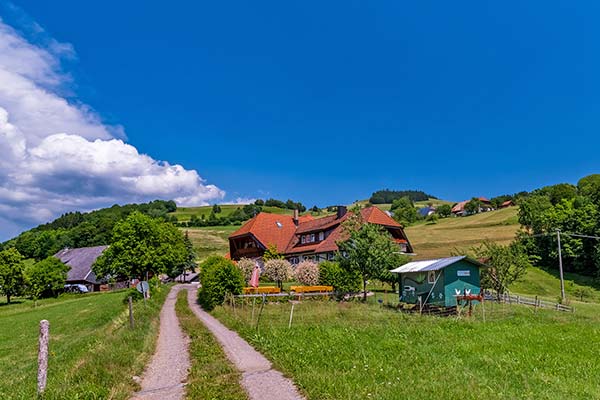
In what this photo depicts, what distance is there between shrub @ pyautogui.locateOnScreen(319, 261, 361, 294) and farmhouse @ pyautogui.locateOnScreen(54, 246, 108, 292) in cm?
4965

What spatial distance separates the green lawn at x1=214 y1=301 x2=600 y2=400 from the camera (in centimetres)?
895

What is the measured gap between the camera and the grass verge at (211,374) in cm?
901

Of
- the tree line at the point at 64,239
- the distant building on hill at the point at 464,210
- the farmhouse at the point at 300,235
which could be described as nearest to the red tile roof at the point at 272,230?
the farmhouse at the point at 300,235

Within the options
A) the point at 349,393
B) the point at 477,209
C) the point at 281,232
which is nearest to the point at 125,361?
the point at 349,393

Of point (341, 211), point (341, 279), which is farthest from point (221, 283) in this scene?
point (341, 211)

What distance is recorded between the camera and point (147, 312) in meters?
27.8

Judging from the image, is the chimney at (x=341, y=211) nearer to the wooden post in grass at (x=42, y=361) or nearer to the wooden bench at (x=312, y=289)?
the wooden bench at (x=312, y=289)

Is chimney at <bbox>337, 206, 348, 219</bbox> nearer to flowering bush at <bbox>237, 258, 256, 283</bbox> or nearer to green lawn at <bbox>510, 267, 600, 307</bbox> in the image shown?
flowering bush at <bbox>237, 258, 256, 283</bbox>

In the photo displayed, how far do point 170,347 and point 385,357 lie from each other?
26.6 ft

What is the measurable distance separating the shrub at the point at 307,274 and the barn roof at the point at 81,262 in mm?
44445

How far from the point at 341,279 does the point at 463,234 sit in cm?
6385

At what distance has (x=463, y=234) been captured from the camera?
9188cm

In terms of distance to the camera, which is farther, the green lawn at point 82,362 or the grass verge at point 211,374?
the green lawn at point 82,362

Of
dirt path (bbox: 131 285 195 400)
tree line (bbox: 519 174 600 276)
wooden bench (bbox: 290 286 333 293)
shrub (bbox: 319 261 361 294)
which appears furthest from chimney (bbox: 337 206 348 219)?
dirt path (bbox: 131 285 195 400)
